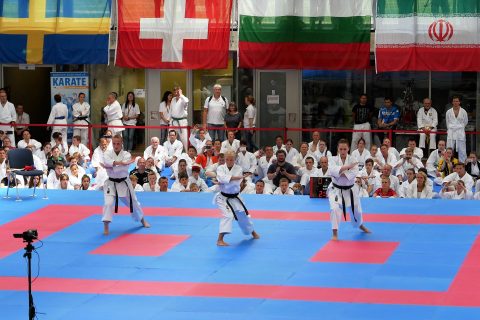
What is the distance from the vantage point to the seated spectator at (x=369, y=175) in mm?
23844

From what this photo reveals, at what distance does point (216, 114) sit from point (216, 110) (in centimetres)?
10

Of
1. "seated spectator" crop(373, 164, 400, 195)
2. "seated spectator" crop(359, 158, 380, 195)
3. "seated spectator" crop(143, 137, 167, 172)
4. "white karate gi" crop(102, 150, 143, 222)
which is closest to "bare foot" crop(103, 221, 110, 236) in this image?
"white karate gi" crop(102, 150, 143, 222)

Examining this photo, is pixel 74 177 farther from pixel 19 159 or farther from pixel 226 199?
pixel 226 199

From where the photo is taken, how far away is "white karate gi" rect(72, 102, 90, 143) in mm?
28527

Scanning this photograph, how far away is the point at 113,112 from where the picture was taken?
2873cm

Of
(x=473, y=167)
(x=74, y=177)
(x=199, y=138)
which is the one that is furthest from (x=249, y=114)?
(x=473, y=167)

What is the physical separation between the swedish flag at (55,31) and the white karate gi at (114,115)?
3.82 feet

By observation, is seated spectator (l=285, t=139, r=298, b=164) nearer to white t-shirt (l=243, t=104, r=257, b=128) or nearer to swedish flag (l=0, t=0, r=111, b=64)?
white t-shirt (l=243, t=104, r=257, b=128)

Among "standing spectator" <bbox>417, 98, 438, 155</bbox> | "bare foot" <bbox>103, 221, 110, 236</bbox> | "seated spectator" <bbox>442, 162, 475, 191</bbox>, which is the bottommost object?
"bare foot" <bbox>103, 221, 110, 236</bbox>

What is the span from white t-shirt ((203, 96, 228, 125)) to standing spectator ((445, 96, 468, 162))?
568cm

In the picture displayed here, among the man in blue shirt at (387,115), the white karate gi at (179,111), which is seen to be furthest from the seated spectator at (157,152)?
the man in blue shirt at (387,115)

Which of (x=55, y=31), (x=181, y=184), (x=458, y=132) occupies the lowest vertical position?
(x=181, y=184)

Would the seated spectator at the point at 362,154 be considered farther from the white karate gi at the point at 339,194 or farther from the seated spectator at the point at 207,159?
the white karate gi at the point at 339,194

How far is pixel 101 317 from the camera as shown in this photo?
14.6 m
